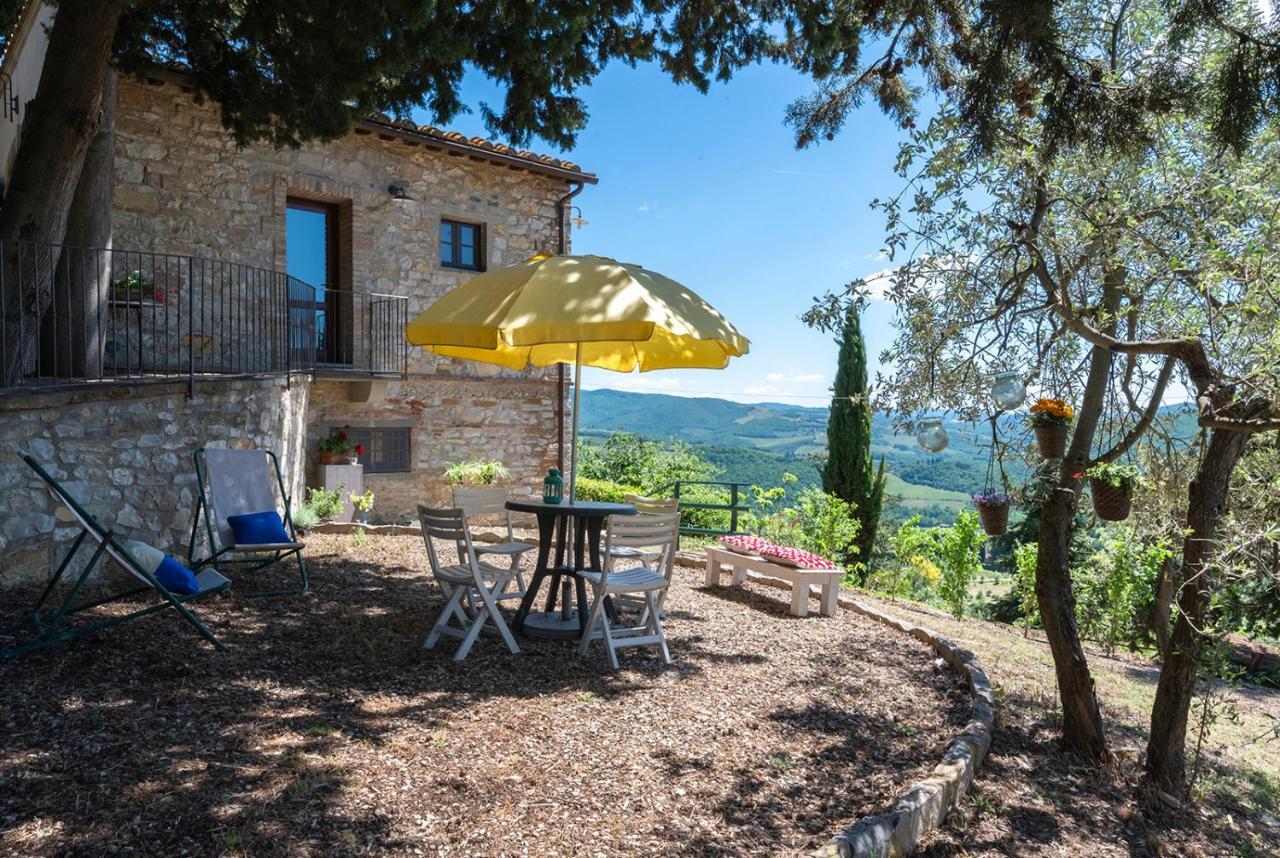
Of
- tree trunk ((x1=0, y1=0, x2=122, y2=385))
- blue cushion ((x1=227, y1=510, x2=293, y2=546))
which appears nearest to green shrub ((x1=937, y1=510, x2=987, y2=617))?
blue cushion ((x1=227, y1=510, x2=293, y2=546))

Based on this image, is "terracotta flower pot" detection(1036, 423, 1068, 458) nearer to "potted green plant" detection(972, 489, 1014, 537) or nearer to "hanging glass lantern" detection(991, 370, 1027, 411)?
"hanging glass lantern" detection(991, 370, 1027, 411)

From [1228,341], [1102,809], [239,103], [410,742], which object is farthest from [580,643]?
[239,103]

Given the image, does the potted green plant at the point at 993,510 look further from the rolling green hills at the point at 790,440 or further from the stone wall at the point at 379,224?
the stone wall at the point at 379,224

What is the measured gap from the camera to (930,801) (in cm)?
283

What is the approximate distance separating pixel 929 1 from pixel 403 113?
13.9 feet

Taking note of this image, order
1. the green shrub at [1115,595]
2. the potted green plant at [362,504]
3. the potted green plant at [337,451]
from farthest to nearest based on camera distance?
1. the potted green plant at [337,451]
2. the potted green plant at [362,504]
3. the green shrub at [1115,595]

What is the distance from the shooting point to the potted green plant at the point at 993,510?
16.8 ft

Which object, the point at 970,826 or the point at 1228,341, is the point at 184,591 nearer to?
the point at 970,826

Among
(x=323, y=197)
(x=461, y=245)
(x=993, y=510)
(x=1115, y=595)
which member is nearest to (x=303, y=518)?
(x=323, y=197)

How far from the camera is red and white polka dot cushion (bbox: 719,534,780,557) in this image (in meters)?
6.40

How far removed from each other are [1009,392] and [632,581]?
2.22 m

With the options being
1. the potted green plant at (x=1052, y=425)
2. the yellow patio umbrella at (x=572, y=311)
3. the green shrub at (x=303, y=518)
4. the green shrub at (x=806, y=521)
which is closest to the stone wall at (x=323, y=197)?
the green shrub at (x=303, y=518)

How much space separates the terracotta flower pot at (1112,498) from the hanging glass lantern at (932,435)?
89cm

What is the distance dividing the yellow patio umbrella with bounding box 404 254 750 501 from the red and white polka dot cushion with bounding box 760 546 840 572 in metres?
1.80
